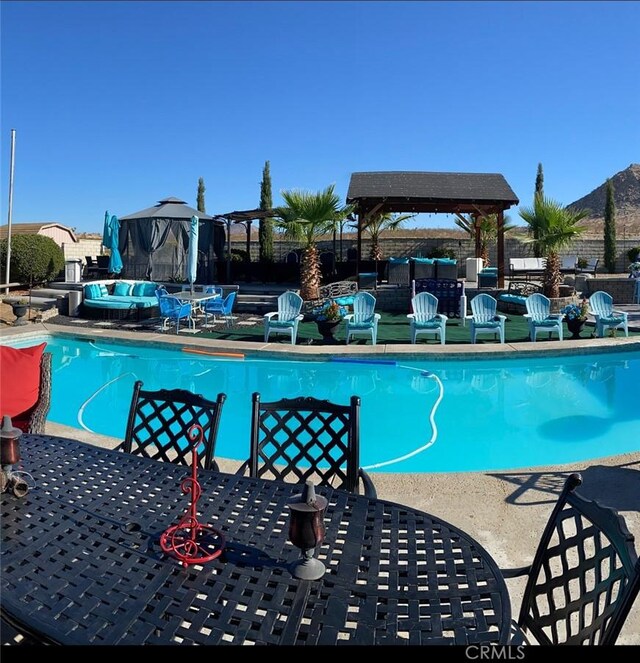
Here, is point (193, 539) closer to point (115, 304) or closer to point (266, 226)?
point (115, 304)

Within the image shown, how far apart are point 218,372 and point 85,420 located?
2677 mm

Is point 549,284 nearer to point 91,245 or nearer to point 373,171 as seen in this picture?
point 373,171

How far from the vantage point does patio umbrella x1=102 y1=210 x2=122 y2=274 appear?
16641mm

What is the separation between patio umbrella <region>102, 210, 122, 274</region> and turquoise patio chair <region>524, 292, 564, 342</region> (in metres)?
10.9

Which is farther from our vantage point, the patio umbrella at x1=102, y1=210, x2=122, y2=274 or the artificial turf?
the patio umbrella at x1=102, y1=210, x2=122, y2=274

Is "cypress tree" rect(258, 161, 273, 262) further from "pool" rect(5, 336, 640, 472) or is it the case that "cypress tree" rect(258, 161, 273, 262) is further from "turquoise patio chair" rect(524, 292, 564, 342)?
"pool" rect(5, 336, 640, 472)

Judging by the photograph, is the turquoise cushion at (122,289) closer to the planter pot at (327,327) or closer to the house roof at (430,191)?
the house roof at (430,191)

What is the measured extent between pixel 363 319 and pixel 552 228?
5408 mm

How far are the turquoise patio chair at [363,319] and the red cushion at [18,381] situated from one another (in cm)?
664

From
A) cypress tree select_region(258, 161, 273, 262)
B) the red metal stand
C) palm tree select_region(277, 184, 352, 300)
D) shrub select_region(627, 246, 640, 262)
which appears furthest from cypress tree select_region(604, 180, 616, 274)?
the red metal stand

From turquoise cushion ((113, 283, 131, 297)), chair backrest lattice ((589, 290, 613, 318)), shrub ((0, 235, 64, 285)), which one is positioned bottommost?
chair backrest lattice ((589, 290, 613, 318))

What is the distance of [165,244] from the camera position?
18359mm

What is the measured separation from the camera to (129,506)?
2254 millimetres

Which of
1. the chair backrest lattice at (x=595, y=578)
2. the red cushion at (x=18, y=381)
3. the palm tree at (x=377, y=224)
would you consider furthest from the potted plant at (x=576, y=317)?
the chair backrest lattice at (x=595, y=578)
